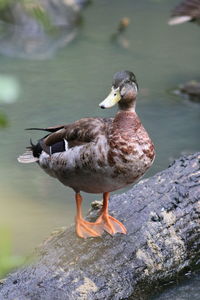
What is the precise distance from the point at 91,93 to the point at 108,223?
373 cm

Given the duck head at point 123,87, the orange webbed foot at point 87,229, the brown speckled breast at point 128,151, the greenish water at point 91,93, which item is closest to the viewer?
the brown speckled breast at point 128,151

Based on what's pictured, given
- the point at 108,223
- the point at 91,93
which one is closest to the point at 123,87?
the point at 108,223

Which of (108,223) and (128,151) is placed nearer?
(128,151)

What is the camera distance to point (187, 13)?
675 centimetres

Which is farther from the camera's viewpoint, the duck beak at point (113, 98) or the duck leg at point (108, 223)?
the duck leg at point (108, 223)

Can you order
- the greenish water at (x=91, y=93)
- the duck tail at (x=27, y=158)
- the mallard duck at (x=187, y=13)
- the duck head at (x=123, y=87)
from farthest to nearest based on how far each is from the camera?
the mallard duck at (x=187, y=13)
the greenish water at (x=91, y=93)
the duck tail at (x=27, y=158)
the duck head at (x=123, y=87)

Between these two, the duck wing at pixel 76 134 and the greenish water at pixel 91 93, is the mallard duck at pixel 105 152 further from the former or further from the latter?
the greenish water at pixel 91 93

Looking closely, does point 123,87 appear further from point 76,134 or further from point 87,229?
point 87,229

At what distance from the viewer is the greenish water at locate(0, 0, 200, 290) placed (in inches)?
166

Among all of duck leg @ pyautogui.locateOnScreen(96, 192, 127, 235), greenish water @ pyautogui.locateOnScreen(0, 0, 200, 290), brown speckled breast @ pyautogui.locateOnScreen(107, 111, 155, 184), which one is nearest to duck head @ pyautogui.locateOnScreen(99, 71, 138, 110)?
brown speckled breast @ pyautogui.locateOnScreen(107, 111, 155, 184)

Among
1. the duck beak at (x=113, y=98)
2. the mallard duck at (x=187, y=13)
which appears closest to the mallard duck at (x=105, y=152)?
the duck beak at (x=113, y=98)

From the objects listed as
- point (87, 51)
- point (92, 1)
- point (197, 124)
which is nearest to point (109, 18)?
point (92, 1)

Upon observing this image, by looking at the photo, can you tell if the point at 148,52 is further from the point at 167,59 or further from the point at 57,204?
the point at 57,204

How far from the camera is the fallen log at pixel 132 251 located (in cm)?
248
